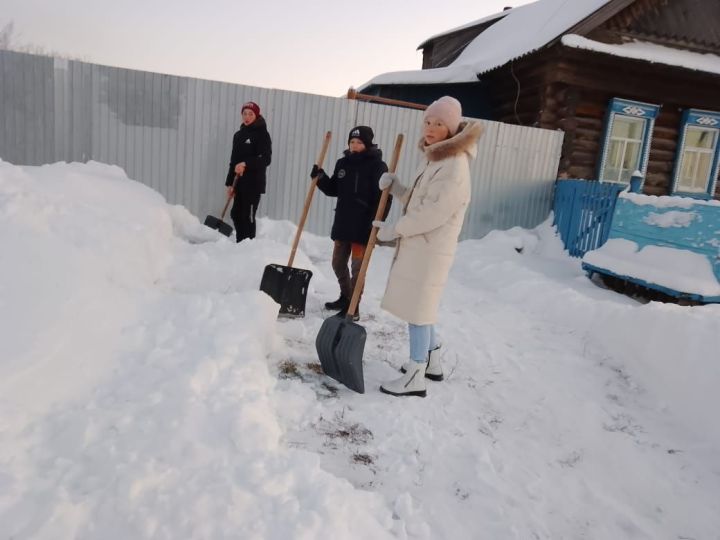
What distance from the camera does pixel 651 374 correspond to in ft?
11.6

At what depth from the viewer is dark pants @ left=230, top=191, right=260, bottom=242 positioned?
5.66 m

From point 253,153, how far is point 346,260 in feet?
7.07

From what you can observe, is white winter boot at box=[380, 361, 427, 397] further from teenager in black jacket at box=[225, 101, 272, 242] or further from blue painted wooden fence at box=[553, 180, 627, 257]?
blue painted wooden fence at box=[553, 180, 627, 257]

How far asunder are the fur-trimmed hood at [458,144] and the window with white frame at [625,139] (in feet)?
29.4

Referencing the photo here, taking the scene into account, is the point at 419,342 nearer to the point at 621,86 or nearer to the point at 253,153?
the point at 253,153

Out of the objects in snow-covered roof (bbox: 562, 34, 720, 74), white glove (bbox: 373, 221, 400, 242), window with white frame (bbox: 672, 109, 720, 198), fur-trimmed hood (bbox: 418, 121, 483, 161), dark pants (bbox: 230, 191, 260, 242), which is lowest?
dark pants (bbox: 230, 191, 260, 242)

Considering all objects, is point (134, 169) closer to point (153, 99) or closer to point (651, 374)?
point (153, 99)

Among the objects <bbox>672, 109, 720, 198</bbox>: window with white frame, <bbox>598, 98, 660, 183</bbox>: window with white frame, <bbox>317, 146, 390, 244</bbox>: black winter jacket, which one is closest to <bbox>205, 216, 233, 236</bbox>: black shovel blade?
<bbox>317, 146, 390, 244</bbox>: black winter jacket

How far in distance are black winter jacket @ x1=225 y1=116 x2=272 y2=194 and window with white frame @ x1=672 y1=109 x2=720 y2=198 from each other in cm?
979

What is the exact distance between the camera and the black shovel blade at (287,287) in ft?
13.0

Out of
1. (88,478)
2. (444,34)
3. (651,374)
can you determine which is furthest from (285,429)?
(444,34)

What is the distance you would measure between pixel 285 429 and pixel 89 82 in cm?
592

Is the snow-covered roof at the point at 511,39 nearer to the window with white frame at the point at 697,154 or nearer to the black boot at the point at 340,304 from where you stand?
the window with white frame at the point at 697,154

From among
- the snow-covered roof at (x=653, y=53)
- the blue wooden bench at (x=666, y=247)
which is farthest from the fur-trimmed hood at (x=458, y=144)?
the snow-covered roof at (x=653, y=53)
